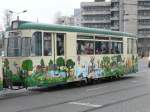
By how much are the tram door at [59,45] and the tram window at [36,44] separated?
98 cm

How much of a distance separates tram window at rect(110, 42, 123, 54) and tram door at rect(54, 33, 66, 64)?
4994mm

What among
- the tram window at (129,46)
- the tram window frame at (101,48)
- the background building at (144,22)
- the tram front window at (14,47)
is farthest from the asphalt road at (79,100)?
the background building at (144,22)

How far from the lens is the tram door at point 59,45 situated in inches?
783

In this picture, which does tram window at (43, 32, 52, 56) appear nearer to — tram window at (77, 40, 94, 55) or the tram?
the tram

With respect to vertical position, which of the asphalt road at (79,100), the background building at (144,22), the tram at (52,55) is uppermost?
the background building at (144,22)

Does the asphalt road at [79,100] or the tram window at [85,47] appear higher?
the tram window at [85,47]

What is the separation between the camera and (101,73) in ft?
77.9

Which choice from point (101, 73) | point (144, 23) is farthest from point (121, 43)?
point (144, 23)

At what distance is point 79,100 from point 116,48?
379 inches

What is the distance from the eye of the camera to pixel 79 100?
16375 millimetres

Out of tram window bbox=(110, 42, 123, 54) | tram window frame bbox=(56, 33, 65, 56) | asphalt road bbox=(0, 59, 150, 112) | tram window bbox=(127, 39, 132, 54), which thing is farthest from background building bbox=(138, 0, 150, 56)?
tram window frame bbox=(56, 33, 65, 56)

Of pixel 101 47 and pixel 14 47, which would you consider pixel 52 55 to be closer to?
pixel 14 47

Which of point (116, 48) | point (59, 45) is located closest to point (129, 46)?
point (116, 48)

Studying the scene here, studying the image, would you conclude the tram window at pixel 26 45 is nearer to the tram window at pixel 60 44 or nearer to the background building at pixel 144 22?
the tram window at pixel 60 44
